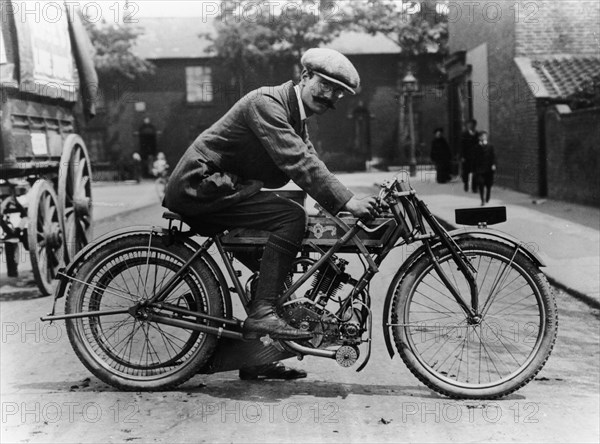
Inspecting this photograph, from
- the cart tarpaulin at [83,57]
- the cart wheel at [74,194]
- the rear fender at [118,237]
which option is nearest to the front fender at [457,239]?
the rear fender at [118,237]

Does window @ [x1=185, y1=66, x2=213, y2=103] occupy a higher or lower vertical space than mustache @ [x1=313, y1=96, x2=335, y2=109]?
higher

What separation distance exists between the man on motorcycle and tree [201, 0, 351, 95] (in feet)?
128

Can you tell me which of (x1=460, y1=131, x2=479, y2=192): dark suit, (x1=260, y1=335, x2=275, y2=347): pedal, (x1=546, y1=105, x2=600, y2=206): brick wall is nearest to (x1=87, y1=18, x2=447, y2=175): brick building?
(x1=460, y1=131, x2=479, y2=192): dark suit

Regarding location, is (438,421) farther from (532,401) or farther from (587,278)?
(587,278)

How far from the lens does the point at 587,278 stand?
8.96m

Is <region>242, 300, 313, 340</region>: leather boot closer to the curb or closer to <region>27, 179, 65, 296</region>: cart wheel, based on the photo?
<region>27, 179, 65, 296</region>: cart wheel

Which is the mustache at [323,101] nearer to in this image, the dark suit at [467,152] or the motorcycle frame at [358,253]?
the motorcycle frame at [358,253]

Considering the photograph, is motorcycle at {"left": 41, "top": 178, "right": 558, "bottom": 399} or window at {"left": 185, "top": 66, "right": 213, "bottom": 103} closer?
motorcycle at {"left": 41, "top": 178, "right": 558, "bottom": 399}

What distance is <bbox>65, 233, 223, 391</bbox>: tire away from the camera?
15.7 feet

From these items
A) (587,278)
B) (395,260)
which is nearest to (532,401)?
(587,278)

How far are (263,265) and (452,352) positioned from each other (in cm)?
148

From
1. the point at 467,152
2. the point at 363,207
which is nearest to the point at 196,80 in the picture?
the point at 467,152

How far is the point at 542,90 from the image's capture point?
20.3 metres

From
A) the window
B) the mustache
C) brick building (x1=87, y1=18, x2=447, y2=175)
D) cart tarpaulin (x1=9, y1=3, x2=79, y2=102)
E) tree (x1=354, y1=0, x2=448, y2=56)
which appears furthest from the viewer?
the window
